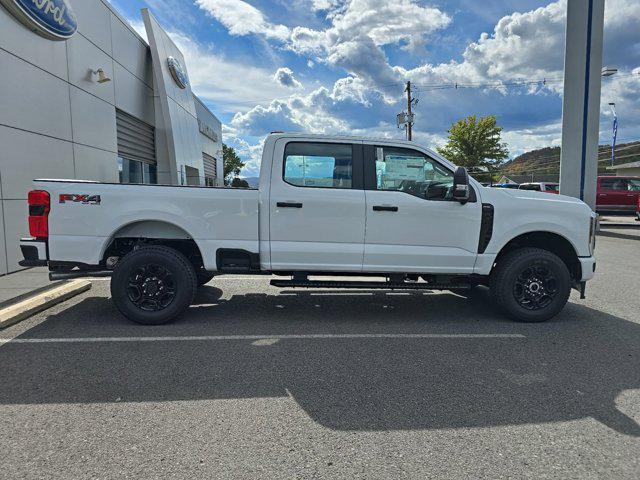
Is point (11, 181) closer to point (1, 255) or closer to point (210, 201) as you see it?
point (1, 255)

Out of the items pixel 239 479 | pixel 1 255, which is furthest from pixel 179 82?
pixel 239 479

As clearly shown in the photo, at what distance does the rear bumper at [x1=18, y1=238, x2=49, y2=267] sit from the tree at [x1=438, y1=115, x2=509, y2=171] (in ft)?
138

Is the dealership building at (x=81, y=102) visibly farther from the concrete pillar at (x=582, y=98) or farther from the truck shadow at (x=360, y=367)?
the concrete pillar at (x=582, y=98)

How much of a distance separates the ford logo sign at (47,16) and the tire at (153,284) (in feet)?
21.0

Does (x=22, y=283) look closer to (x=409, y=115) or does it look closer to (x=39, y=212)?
(x=39, y=212)

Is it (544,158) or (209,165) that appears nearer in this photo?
(209,165)

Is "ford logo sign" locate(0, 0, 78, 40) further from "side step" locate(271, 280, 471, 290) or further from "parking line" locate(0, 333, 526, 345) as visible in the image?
"side step" locate(271, 280, 471, 290)

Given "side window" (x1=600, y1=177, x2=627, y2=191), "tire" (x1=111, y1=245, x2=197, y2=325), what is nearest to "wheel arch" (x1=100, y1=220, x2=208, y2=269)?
"tire" (x1=111, y1=245, x2=197, y2=325)

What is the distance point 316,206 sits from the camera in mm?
4996

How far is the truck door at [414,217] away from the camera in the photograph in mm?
5051

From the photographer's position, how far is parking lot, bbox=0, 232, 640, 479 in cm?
258

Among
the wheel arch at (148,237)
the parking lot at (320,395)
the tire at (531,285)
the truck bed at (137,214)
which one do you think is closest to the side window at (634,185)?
the parking lot at (320,395)

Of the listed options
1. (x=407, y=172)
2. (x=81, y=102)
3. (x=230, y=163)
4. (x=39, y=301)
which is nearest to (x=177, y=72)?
(x=81, y=102)

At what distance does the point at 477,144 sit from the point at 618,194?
2311cm
